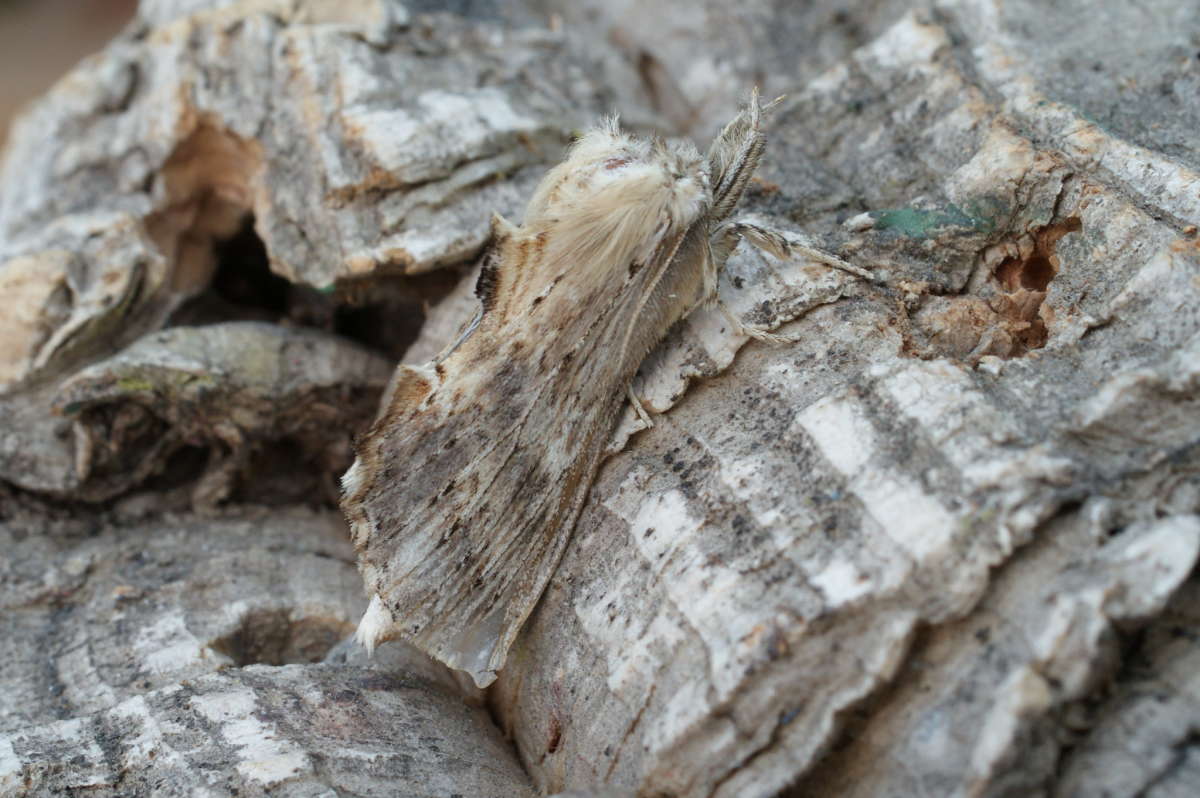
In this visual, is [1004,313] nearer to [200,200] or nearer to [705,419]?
[705,419]

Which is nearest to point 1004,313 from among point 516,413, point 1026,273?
point 1026,273

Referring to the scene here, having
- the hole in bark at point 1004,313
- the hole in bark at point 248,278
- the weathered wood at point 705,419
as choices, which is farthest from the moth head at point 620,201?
the hole in bark at point 248,278

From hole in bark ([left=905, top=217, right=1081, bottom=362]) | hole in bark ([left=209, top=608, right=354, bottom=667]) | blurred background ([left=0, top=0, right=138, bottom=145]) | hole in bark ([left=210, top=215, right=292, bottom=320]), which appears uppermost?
blurred background ([left=0, top=0, right=138, bottom=145])

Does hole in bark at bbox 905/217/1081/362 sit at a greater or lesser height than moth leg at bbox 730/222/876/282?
lesser

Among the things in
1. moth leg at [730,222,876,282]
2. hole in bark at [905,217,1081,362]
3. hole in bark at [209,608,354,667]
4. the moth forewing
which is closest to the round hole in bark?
hole in bark at [905,217,1081,362]

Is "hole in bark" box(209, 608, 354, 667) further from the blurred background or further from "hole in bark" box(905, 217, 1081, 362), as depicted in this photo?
the blurred background

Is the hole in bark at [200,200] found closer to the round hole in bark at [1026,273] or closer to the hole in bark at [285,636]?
the hole in bark at [285,636]

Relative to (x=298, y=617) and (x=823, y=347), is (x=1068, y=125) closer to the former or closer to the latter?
(x=823, y=347)
